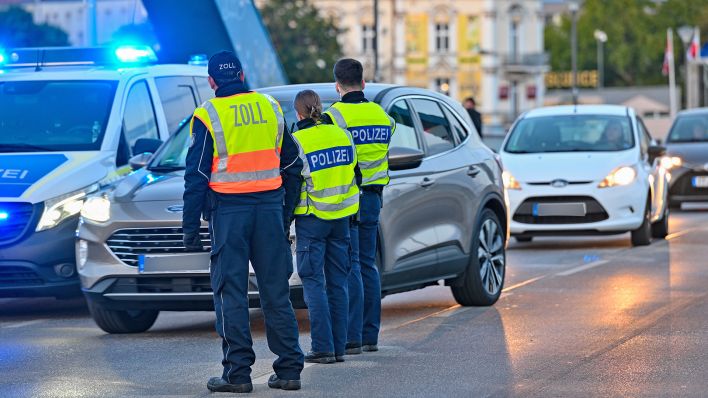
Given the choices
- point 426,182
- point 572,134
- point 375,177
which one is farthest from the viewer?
point 572,134

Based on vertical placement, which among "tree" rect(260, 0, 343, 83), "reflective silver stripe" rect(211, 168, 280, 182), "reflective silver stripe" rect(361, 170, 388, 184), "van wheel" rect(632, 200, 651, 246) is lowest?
"tree" rect(260, 0, 343, 83)

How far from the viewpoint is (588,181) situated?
18797mm

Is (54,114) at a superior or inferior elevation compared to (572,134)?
superior

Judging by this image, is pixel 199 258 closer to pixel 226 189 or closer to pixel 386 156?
pixel 386 156

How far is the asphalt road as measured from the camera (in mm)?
8750

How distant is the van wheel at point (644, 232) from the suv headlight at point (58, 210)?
8.32 m

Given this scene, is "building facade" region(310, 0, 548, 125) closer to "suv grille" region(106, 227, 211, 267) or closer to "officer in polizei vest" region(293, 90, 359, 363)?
"suv grille" region(106, 227, 211, 267)

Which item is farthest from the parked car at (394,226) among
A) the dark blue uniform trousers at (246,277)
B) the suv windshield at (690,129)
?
the suv windshield at (690,129)

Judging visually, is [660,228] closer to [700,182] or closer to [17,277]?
[700,182]

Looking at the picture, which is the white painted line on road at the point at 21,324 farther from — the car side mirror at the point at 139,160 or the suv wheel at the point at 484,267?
the suv wheel at the point at 484,267

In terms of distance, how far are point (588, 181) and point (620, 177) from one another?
0.38m

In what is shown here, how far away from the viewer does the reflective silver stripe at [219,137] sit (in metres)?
8.37

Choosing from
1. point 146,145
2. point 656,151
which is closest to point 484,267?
point 146,145

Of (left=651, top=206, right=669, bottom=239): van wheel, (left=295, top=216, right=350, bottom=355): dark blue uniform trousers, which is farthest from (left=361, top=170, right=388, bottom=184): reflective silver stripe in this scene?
(left=651, top=206, right=669, bottom=239): van wheel
